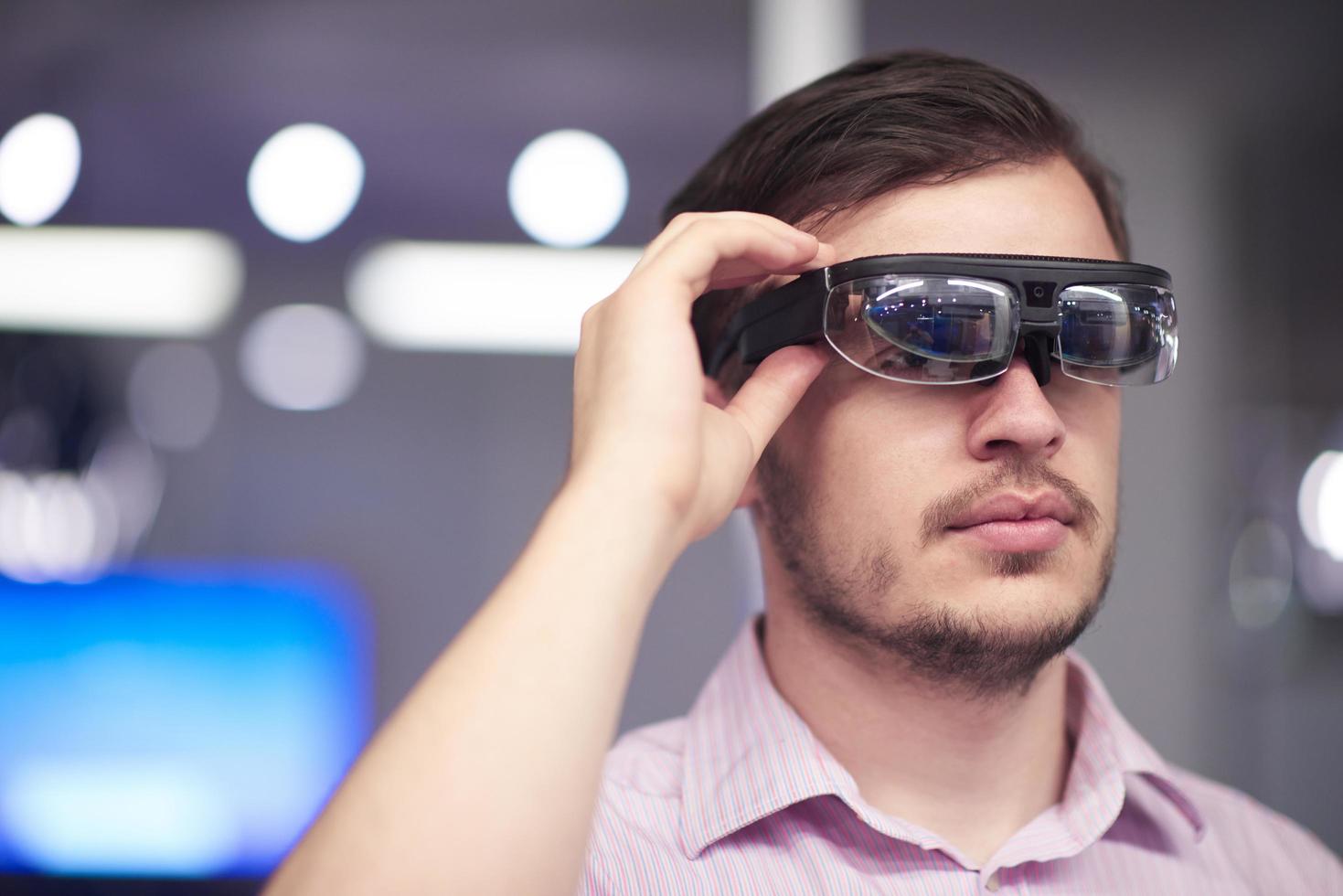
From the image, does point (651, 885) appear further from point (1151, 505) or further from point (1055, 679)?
point (1151, 505)

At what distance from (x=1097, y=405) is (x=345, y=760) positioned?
225 centimetres

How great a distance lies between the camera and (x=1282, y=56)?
3.06 meters

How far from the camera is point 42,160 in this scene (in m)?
2.84

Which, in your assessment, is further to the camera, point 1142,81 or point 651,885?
point 1142,81

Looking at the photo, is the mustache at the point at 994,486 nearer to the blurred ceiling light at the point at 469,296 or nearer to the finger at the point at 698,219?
the finger at the point at 698,219

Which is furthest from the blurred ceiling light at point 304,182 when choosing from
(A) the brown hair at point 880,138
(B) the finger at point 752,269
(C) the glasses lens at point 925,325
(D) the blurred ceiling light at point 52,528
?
(C) the glasses lens at point 925,325

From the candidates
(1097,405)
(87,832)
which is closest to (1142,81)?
(1097,405)

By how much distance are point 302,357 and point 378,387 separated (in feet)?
0.75

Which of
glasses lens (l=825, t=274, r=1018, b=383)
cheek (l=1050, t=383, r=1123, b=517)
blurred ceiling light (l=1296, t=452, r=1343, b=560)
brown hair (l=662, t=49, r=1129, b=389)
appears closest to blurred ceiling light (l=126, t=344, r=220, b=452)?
brown hair (l=662, t=49, r=1129, b=389)

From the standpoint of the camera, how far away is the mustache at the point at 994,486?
3.83ft

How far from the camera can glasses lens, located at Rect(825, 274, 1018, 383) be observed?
1.13 m

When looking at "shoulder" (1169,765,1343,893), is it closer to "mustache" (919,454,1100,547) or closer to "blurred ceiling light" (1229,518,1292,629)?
"mustache" (919,454,1100,547)

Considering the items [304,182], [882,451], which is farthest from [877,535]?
[304,182]

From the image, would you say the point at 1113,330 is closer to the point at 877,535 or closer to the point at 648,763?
the point at 877,535
